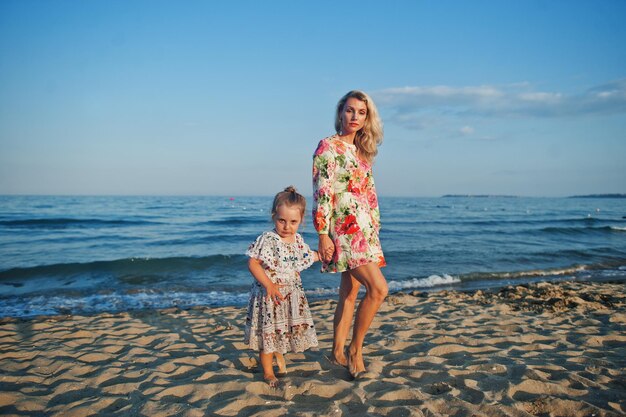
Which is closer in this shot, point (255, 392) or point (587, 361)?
point (255, 392)

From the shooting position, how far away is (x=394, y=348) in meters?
3.82

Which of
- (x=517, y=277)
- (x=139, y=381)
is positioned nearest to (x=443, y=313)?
(x=139, y=381)

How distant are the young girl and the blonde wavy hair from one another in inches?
27.9

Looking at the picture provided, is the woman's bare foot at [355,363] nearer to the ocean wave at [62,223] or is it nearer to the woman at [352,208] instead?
the woman at [352,208]

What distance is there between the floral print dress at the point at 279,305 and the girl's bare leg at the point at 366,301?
352mm

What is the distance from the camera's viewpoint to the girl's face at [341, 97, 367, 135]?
306 centimetres

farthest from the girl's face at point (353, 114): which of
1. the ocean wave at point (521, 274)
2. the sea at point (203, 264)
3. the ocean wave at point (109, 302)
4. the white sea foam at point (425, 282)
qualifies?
the ocean wave at point (521, 274)

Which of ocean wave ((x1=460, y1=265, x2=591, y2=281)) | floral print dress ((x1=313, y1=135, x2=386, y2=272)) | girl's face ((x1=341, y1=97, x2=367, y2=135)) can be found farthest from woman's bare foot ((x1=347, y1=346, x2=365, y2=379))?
ocean wave ((x1=460, y1=265, x2=591, y2=281))

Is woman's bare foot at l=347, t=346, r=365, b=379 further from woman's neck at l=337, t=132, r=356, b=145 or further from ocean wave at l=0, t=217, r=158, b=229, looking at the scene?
ocean wave at l=0, t=217, r=158, b=229

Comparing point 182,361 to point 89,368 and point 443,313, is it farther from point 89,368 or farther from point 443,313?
point 443,313

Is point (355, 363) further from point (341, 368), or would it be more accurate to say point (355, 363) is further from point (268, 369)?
point (268, 369)

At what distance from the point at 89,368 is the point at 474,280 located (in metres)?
8.36

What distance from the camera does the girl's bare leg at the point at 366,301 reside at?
2.83 meters

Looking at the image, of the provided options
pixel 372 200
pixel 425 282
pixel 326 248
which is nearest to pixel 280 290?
pixel 326 248
